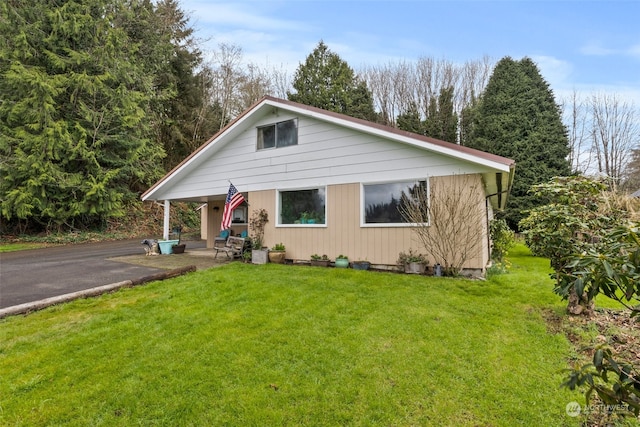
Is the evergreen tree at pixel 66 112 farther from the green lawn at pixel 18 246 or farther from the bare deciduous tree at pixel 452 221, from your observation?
the bare deciduous tree at pixel 452 221

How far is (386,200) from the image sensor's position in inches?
298

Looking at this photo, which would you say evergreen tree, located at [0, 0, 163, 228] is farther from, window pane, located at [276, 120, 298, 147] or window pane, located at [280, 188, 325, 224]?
window pane, located at [280, 188, 325, 224]

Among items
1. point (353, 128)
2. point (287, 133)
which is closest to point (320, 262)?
point (353, 128)

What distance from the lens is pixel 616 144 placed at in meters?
20.0

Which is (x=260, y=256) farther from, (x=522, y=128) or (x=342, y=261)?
(x=522, y=128)

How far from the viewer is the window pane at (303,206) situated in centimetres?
860

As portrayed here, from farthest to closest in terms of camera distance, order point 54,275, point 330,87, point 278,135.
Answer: point 330,87 → point 278,135 → point 54,275

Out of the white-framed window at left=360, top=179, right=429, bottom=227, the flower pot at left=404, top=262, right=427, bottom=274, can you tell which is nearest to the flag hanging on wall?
the white-framed window at left=360, top=179, right=429, bottom=227

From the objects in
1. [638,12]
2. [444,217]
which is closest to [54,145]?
[444,217]

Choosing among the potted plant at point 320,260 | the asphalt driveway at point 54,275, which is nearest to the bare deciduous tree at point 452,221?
the potted plant at point 320,260

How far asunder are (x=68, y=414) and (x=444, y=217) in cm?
662

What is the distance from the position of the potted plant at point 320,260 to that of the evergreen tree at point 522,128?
40.4 ft

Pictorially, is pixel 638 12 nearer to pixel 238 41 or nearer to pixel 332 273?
pixel 332 273

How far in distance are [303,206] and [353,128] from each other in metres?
2.61
